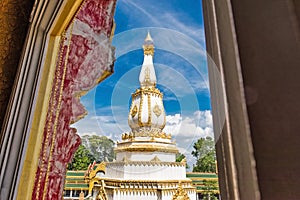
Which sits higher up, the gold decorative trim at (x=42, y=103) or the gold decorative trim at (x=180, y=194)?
the gold decorative trim at (x=42, y=103)

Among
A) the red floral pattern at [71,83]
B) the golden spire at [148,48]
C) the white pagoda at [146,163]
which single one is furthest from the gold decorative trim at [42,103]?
the golden spire at [148,48]

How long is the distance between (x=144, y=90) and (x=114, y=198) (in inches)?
85.4

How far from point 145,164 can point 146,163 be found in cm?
2

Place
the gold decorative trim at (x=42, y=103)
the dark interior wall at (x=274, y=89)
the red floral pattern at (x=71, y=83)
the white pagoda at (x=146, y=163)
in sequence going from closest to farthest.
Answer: the dark interior wall at (x=274, y=89) → the gold decorative trim at (x=42, y=103) → the red floral pattern at (x=71, y=83) → the white pagoda at (x=146, y=163)

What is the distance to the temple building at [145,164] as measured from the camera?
10.8 ft

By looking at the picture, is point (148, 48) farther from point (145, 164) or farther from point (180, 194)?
point (180, 194)

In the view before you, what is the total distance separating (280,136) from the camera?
126 millimetres

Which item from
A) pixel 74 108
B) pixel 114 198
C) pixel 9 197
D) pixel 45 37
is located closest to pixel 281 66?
pixel 9 197

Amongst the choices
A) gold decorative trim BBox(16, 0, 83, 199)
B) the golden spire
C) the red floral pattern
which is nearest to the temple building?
the golden spire

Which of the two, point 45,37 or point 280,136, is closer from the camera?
point 280,136

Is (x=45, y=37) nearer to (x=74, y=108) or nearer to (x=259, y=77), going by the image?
(x=74, y=108)

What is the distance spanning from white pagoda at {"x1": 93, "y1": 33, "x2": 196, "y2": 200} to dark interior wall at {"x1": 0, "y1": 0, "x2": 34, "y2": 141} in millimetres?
2911

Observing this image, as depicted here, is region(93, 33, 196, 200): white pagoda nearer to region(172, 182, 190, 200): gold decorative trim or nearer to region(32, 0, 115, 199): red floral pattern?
region(172, 182, 190, 200): gold decorative trim

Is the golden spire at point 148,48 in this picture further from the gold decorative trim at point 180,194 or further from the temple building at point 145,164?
the gold decorative trim at point 180,194
